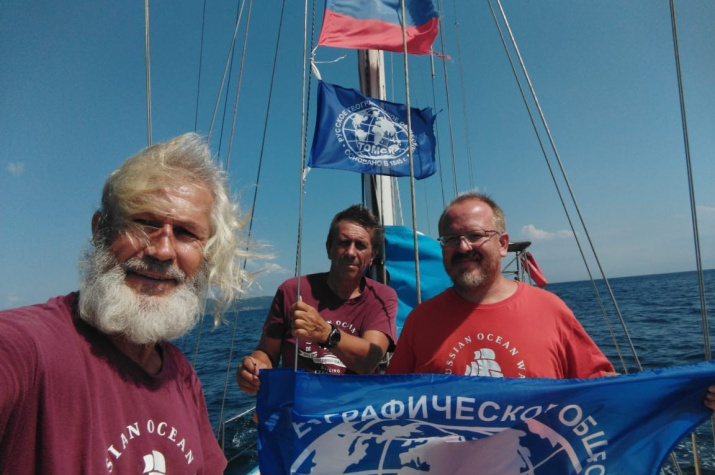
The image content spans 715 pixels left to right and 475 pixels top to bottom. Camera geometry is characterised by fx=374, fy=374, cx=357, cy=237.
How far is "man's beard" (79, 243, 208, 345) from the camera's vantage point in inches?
37.8

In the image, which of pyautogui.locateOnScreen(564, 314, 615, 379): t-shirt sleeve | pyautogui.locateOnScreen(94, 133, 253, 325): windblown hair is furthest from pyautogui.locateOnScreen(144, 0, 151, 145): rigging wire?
pyautogui.locateOnScreen(564, 314, 615, 379): t-shirt sleeve

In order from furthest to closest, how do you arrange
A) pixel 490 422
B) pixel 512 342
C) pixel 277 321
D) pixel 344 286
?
pixel 344 286 < pixel 277 321 < pixel 512 342 < pixel 490 422

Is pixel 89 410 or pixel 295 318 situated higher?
pixel 295 318

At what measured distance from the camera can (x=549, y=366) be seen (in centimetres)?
161

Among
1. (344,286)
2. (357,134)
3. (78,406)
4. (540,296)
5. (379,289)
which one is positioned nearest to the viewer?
(78,406)

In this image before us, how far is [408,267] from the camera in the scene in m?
3.96

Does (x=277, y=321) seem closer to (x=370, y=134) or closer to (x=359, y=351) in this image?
(x=359, y=351)

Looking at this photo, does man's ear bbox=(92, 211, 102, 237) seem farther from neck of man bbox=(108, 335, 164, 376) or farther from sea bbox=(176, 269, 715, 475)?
sea bbox=(176, 269, 715, 475)

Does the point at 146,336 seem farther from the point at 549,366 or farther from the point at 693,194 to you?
the point at 693,194

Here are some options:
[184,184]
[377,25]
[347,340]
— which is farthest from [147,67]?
[377,25]

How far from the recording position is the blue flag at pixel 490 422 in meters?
1.40

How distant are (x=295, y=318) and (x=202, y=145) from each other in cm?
88

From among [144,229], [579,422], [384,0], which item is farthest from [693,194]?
[384,0]

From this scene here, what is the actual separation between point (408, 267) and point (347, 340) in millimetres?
2095
